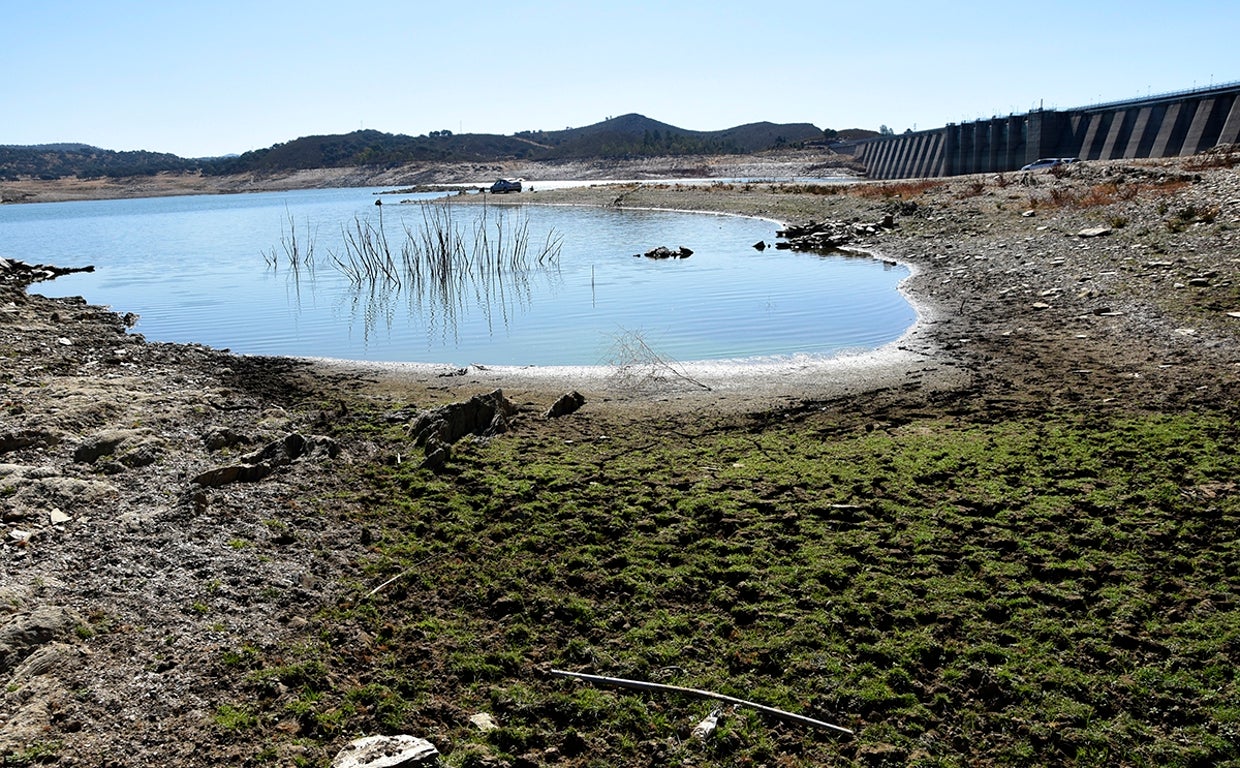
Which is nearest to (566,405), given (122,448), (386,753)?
(122,448)

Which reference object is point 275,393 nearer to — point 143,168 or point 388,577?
point 388,577

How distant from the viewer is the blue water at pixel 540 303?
54.7 ft

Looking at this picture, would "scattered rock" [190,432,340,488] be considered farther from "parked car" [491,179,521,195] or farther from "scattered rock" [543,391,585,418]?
"parked car" [491,179,521,195]

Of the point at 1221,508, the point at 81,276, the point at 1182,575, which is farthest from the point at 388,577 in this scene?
the point at 81,276

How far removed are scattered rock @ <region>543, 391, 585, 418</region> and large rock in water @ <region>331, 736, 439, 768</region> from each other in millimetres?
6209

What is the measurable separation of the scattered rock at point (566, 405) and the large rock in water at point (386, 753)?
6.21 metres

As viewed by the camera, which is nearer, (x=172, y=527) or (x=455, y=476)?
(x=172, y=527)

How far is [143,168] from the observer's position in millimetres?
173250

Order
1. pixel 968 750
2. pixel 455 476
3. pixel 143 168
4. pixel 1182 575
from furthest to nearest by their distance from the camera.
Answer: pixel 143 168 → pixel 455 476 → pixel 1182 575 → pixel 968 750

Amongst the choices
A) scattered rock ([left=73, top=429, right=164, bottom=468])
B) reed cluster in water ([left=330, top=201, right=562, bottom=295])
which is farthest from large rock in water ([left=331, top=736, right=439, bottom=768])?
reed cluster in water ([left=330, top=201, right=562, bottom=295])

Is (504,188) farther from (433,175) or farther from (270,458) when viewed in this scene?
(270,458)

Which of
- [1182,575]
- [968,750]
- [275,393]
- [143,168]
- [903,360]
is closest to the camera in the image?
[968,750]

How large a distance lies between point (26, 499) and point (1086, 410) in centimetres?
953

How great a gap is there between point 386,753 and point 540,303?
18.5 meters
